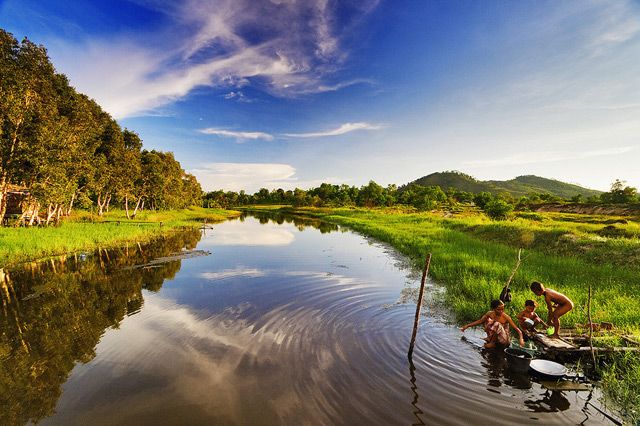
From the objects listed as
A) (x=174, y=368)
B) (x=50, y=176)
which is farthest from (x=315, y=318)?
(x=50, y=176)

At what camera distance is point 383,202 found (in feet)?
424

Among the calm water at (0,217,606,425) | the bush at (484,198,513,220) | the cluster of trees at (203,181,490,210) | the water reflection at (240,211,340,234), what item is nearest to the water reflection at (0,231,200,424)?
the calm water at (0,217,606,425)

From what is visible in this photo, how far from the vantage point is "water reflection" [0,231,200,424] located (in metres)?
8.48

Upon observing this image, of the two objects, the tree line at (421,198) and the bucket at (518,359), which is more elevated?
the tree line at (421,198)

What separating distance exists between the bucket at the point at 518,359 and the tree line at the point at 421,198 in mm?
53310

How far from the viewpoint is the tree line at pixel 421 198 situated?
96.1m

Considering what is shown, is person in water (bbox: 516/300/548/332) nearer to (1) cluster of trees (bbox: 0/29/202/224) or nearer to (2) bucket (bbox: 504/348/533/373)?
(2) bucket (bbox: 504/348/533/373)

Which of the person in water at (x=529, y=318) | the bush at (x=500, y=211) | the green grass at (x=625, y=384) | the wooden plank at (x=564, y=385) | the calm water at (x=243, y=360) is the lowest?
the calm water at (x=243, y=360)

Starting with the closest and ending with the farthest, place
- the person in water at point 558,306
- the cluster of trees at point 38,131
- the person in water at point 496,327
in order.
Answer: the person in water at point 558,306 < the person in water at point 496,327 < the cluster of trees at point 38,131

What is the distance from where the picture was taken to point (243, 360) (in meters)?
10.4

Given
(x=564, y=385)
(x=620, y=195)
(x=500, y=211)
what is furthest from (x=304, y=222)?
(x=620, y=195)

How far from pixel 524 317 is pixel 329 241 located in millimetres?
30610

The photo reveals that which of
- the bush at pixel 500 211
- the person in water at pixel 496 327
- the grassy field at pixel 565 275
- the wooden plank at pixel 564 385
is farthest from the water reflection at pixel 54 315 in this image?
the bush at pixel 500 211

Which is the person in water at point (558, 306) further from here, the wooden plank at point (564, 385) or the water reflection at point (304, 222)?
the water reflection at point (304, 222)
